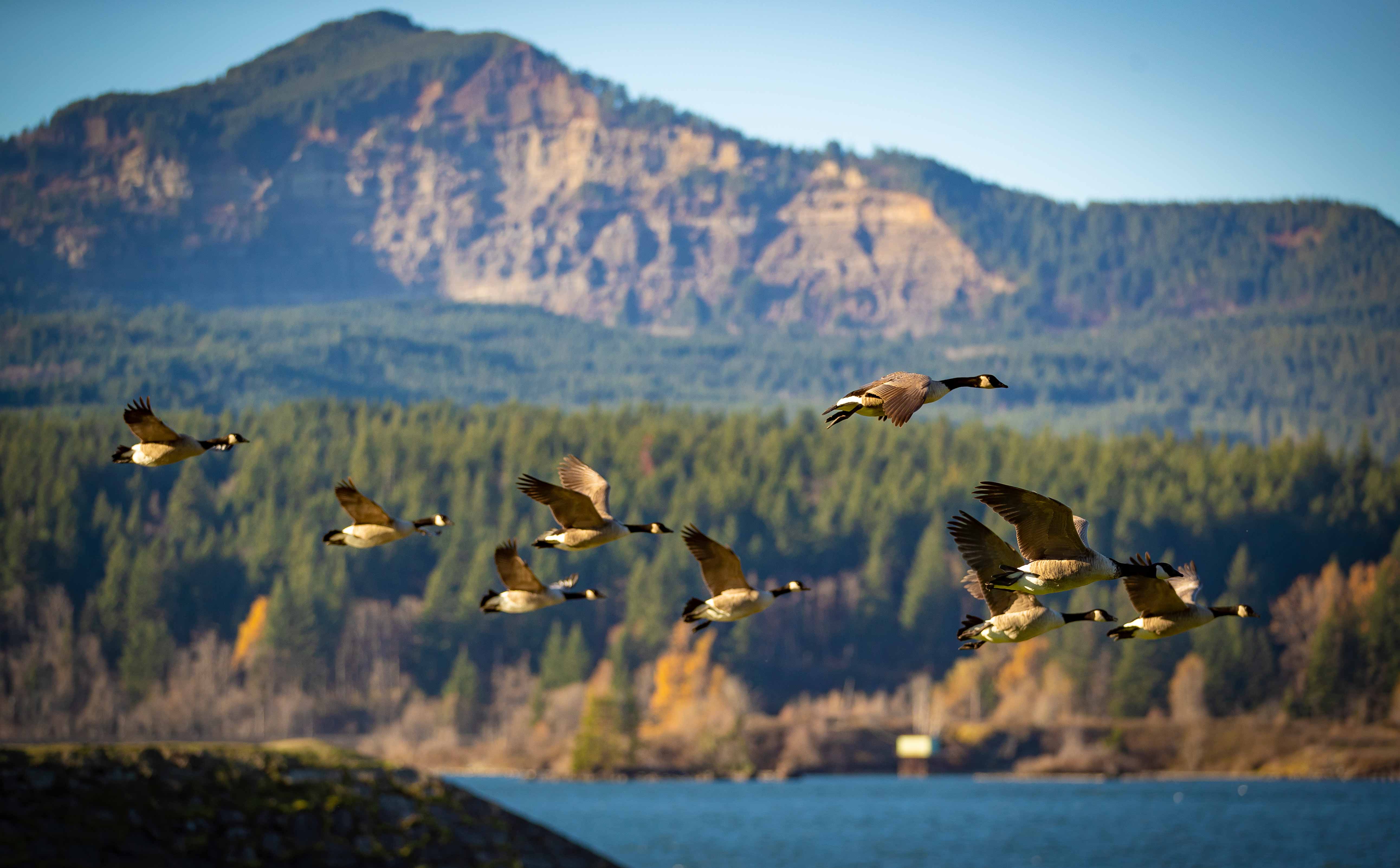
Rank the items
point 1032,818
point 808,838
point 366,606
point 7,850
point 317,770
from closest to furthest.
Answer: point 7,850
point 317,770
point 808,838
point 1032,818
point 366,606

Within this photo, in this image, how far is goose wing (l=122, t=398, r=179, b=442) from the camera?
63.3 ft

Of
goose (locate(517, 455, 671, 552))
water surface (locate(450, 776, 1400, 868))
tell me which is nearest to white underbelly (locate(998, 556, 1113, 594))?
goose (locate(517, 455, 671, 552))

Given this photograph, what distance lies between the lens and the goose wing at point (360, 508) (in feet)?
61.2

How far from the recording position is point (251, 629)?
186750 millimetres

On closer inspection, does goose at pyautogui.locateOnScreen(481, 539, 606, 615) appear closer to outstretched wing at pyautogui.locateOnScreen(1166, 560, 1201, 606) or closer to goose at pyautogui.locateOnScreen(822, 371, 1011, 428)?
goose at pyautogui.locateOnScreen(822, 371, 1011, 428)

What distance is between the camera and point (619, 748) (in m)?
146

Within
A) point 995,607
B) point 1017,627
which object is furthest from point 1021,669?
point 1017,627

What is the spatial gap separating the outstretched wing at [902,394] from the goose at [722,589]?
7.98 feet

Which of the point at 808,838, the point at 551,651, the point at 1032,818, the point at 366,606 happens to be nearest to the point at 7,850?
the point at 808,838

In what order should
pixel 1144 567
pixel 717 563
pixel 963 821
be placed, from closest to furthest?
pixel 1144 567 → pixel 717 563 → pixel 963 821

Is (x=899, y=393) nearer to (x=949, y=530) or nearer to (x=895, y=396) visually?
(x=895, y=396)

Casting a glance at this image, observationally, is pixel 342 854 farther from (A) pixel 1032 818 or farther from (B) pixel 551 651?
(B) pixel 551 651

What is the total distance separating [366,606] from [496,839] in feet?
459

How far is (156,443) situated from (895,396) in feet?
27.4
